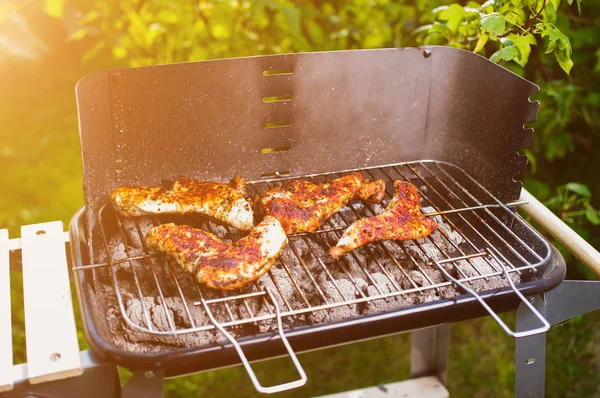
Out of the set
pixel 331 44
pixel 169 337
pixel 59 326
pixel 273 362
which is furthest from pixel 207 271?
pixel 331 44

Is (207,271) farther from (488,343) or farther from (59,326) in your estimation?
(488,343)

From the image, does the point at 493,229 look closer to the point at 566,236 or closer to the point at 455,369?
the point at 566,236

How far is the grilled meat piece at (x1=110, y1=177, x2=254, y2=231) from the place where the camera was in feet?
7.63

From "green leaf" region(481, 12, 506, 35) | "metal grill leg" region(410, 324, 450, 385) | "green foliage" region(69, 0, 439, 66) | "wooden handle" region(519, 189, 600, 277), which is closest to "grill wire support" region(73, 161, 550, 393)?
"wooden handle" region(519, 189, 600, 277)

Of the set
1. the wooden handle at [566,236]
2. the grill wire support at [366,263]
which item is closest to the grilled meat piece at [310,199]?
the grill wire support at [366,263]

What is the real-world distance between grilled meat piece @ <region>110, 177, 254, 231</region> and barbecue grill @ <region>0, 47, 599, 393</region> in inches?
4.4

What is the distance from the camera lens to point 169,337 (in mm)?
1893

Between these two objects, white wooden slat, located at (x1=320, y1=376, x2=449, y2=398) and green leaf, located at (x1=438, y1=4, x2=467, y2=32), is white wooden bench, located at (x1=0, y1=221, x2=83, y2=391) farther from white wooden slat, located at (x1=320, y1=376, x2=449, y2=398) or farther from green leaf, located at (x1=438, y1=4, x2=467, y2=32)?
green leaf, located at (x1=438, y1=4, x2=467, y2=32)

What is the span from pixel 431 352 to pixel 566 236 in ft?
3.82

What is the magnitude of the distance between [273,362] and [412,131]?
178cm

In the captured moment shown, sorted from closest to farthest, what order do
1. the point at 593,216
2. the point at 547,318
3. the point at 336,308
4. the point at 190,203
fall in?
the point at 336,308 → the point at 547,318 → the point at 190,203 → the point at 593,216

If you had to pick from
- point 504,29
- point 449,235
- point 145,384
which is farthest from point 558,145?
point 145,384

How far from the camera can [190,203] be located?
7.85 ft

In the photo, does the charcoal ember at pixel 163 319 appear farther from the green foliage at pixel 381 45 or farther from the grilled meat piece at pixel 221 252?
the green foliage at pixel 381 45
